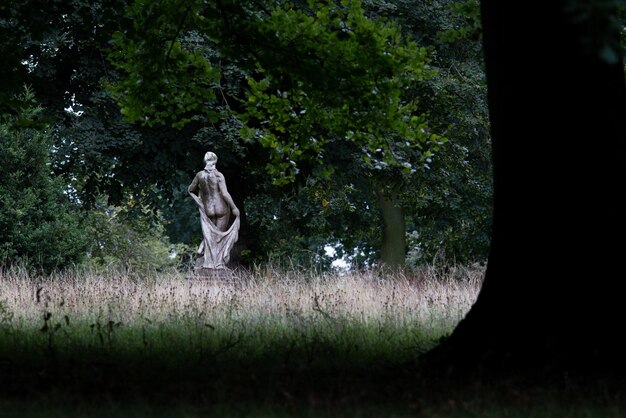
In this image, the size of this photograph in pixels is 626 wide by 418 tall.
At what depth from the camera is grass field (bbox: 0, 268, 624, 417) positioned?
17.3 ft

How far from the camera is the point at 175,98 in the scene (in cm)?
1054

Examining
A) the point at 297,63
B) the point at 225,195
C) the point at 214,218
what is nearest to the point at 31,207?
the point at 214,218

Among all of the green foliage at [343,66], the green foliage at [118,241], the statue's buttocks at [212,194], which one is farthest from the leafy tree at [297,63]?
the green foliage at [118,241]

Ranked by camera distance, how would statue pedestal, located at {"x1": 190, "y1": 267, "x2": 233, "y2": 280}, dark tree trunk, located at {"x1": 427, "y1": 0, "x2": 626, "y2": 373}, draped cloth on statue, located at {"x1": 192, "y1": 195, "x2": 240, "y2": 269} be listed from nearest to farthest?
dark tree trunk, located at {"x1": 427, "y1": 0, "x2": 626, "y2": 373}
statue pedestal, located at {"x1": 190, "y1": 267, "x2": 233, "y2": 280}
draped cloth on statue, located at {"x1": 192, "y1": 195, "x2": 240, "y2": 269}

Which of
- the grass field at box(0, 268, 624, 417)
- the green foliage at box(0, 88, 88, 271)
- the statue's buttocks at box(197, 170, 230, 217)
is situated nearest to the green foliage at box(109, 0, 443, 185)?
the grass field at box(0, 268, 624, 417)

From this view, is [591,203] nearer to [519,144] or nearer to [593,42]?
[519,144]

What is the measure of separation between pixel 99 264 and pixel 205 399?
85.2ft

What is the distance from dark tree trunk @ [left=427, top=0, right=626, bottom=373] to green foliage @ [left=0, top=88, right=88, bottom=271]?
15988 mm

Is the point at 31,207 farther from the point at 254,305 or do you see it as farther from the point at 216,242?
the point at 254,305

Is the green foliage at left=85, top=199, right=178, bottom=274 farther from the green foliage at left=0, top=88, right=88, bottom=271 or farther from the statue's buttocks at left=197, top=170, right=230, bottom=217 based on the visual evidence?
the statue's buttocks at left=197, top=170, right=230, bottom=217

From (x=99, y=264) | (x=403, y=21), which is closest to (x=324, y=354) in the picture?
(x=403, y=21)

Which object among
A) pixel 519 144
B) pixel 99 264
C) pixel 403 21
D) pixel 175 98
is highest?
pixel 403 21

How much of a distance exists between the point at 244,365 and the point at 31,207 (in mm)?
15916

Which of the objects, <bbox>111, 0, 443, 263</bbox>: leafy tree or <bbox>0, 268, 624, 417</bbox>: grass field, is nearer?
<bbox>0, 268, 624, 417</bbox>: grass field
